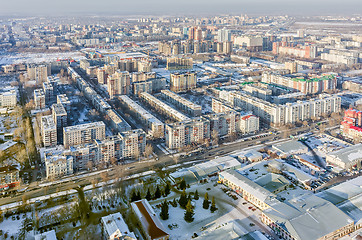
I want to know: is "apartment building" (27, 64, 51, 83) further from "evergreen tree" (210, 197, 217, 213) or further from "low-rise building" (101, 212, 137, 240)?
"evergreen tree" (210, 197, 217, 213)

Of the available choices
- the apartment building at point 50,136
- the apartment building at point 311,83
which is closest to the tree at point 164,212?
the apartment building at point 50,136

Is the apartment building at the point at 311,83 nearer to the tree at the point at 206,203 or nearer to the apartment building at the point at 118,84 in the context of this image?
→ the apartment building at the point at 118,84

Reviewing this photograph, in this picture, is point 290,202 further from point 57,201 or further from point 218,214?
point 57,201

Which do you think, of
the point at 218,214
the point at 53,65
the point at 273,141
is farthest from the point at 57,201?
the point at 53,65

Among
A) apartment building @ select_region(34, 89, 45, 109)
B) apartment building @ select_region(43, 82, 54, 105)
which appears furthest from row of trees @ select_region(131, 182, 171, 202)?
apartment building @ select_region(43, 82, 54, 105)

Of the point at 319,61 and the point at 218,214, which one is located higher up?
the point at 319,61

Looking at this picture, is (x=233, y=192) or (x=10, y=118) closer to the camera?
(x=233, y=192)

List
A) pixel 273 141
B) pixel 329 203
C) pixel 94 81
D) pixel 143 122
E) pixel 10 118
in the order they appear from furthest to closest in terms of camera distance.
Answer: pixel 94 81 → pixel 10 118 → pixel 143 122 → pixel 273 141 → pixel 329 203
